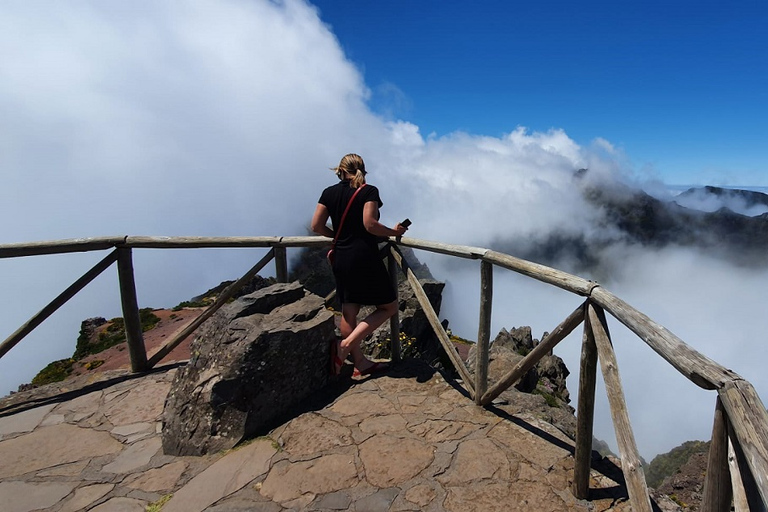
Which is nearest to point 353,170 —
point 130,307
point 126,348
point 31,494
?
point 130,307

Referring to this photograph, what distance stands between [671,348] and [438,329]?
3.18 m

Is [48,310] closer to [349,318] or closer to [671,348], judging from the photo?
[349,318]

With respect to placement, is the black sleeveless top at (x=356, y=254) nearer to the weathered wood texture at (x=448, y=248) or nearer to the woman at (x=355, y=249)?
the woman at (x=355, y=249)

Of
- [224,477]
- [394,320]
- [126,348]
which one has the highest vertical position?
[394,320]

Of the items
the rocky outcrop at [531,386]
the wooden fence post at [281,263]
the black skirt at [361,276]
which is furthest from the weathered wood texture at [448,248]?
the wooden fence post at [281,263]

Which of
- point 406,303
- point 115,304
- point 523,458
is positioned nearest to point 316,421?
point 523,458

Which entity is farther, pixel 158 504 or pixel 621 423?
pixel 158 504

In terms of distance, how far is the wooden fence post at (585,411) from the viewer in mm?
3184

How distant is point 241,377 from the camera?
14.0 feet

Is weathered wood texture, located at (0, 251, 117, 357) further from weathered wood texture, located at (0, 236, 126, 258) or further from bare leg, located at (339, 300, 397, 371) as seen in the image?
bare leg, located at (339, 300, 397, 371)

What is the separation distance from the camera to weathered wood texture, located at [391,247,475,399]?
5.06m

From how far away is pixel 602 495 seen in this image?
134 inches

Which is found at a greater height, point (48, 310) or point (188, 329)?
point (48, 310)

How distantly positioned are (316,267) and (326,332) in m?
55.5
